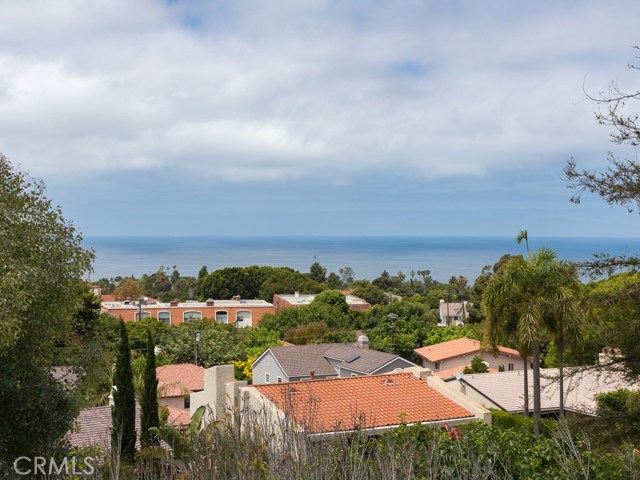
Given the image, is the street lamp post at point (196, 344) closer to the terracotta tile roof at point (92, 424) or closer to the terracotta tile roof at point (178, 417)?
the terracotta tile roof at point (178, 417)

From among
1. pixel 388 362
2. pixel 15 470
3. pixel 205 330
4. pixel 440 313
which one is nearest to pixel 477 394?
pixel 388 362

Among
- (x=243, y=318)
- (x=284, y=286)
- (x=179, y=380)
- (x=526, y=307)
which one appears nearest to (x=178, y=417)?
(x=179, y=380)

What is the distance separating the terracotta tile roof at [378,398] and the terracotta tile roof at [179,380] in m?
12.0

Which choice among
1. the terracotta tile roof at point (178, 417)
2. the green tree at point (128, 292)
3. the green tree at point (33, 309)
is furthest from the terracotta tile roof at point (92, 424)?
the green tree at point (128, 292)

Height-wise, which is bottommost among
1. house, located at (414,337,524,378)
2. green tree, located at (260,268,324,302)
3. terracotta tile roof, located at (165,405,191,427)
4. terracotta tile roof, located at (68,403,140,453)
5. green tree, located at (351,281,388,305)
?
terracotta tile roof, located at (165,405,191,427)

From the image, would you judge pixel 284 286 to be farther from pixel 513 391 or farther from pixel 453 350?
pixel 513 391

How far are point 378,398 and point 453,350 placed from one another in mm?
25877

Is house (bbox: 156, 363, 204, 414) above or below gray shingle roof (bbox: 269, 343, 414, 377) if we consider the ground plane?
below

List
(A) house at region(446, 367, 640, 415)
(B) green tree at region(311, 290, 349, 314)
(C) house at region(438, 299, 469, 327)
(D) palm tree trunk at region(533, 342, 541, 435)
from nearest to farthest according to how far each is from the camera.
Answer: (D) palm tree trunk at region(533, 342, 541, 435) → (A) house at region(446, 367, 640, 415) → (B) green tree at region(311, 290, 349, 314) → (C) house at region(438, 299, 469, 327)

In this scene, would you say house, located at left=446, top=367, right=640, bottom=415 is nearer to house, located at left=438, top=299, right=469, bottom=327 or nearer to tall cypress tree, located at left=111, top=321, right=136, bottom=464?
tall cypress tree, located at left=111, top=321, right=136, bottom=464

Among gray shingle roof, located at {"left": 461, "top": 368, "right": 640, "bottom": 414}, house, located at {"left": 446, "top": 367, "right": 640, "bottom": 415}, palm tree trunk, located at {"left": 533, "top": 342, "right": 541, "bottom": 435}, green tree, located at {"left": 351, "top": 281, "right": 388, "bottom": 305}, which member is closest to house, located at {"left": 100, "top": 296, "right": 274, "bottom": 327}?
green tree, located at {"left": 351, "top": 281, "right": 388, "bottom": 305}

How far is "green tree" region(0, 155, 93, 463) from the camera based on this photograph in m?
12.1

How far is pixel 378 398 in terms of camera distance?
1997 cm

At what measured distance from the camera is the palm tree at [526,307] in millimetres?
20156
